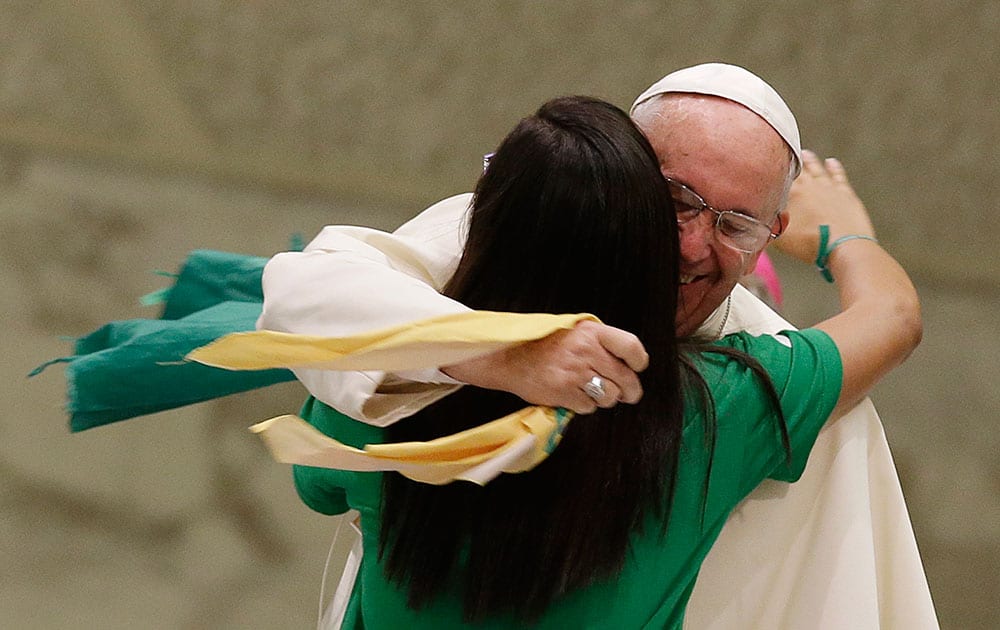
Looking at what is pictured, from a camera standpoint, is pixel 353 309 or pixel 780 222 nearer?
pixel 353 309

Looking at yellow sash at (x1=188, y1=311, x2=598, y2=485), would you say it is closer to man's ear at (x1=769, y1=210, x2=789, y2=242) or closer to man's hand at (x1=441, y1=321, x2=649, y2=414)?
man's hand at (x1=441, y1=321, x2=649, y2=414)

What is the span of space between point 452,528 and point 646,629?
0.17 m

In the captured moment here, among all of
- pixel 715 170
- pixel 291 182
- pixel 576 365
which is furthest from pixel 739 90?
pixel 291 182

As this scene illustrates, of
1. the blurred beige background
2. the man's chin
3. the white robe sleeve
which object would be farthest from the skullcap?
the blurred beige background

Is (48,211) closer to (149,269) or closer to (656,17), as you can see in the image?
(149,269)

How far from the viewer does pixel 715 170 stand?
0.90 m

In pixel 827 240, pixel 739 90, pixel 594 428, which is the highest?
pixel 739 90

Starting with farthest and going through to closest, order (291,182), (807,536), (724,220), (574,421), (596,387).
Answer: (291,182), (807,536), (724,220), (574,421), (596,387)

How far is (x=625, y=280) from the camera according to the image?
0.79m

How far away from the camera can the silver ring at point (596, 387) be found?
0.70 meters

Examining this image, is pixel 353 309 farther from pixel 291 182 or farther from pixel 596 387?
pixel 291 182

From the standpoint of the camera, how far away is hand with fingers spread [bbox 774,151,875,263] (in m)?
1.12

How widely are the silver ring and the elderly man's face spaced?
8.9 inches

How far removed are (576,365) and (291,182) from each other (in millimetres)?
1527
